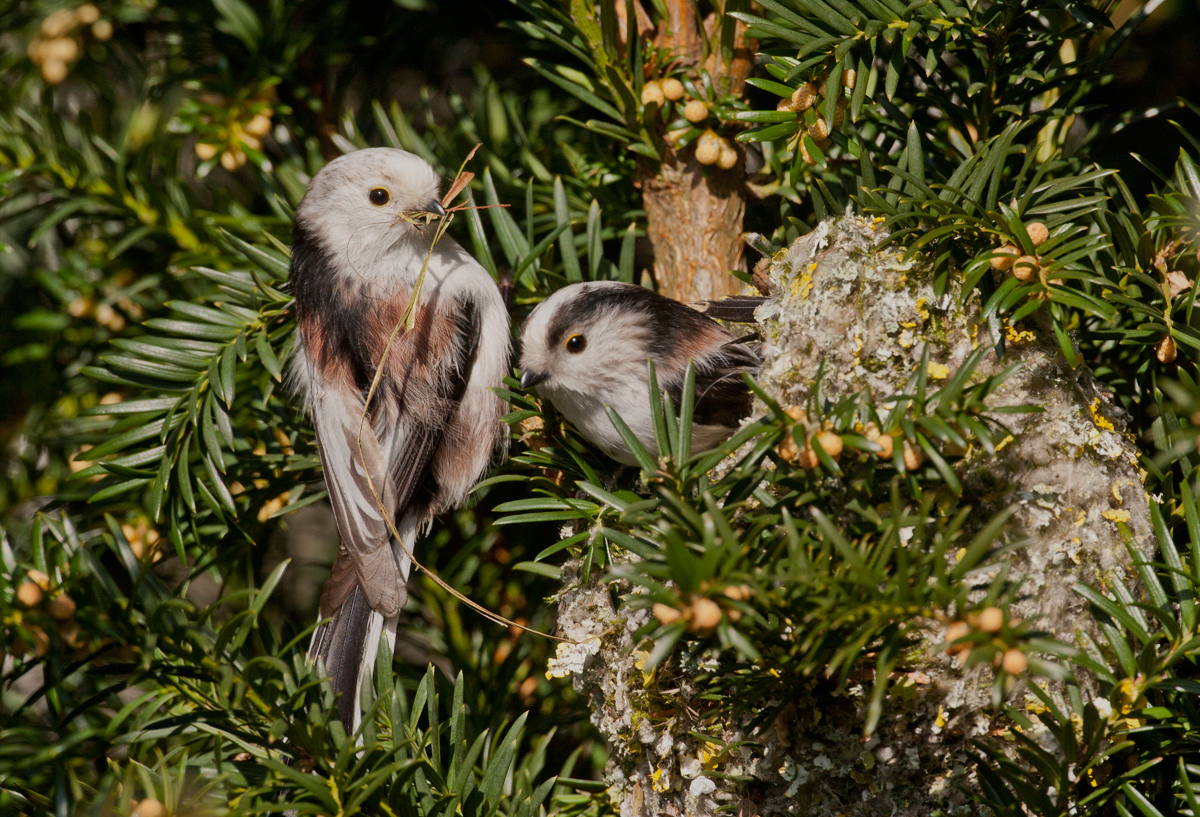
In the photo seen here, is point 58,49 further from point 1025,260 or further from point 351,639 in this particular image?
point 1025,260

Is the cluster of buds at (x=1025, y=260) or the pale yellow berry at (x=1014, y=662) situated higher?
the cluster of buds at (x=1025, y=260)

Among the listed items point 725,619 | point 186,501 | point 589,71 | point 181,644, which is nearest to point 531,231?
point 589,71

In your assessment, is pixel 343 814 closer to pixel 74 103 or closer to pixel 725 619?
pixel 725 619

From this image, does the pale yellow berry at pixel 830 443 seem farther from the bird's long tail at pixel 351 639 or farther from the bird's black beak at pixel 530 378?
the bird's long tail at pixel 351 639

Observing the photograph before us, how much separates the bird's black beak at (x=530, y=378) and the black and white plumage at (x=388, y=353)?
0.16m

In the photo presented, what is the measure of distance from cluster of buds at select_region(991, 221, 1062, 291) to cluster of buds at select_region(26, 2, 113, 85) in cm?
143

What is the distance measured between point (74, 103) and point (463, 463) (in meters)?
1.23

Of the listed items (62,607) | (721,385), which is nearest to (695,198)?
(721,385)

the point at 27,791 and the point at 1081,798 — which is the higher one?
the point at 1081,798

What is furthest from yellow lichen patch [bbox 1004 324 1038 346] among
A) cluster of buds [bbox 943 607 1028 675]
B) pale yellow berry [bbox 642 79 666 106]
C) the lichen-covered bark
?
pale yellow berry [bbox 642 79 666 106]

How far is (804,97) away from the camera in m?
0.82

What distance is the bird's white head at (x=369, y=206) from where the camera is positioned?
4.25 ft

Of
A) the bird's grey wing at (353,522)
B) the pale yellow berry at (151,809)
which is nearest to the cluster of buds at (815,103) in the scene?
the bird's grey wing at (353,522)

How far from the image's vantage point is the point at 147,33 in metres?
1.53
